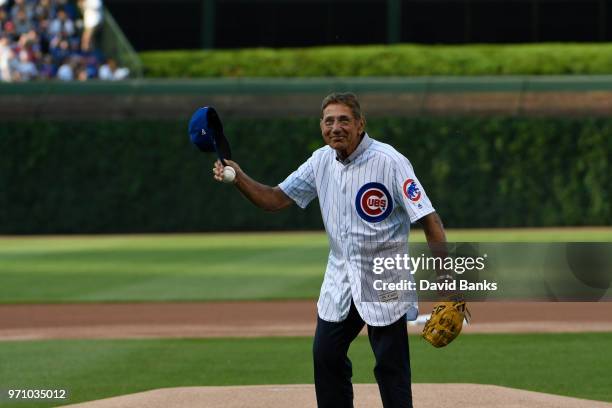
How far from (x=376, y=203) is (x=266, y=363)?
518 cm

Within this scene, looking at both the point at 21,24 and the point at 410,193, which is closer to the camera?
the point at 410,193

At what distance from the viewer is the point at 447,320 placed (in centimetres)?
610

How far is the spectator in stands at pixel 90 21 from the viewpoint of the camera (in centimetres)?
3431

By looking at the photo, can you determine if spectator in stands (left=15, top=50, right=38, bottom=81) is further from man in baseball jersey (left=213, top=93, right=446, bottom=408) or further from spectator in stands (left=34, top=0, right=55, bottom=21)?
man in baseball jersey (left=213, top=93, right=446, bottom=408)

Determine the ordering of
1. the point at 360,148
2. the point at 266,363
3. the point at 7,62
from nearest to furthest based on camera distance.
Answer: the point at 360,148 < the point at 266,363 < the point at 7,62

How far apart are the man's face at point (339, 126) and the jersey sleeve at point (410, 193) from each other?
254mm

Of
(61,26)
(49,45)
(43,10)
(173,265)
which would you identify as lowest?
(173,265)

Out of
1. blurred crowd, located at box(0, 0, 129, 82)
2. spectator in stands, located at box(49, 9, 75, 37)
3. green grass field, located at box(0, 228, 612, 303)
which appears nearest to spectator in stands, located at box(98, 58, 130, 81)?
blurred crowd, located at box(0, 0, 129, 82)

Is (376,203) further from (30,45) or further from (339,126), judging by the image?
Answer: (30,45)

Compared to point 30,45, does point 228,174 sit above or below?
below

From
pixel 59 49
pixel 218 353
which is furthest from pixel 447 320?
pixel 59 49

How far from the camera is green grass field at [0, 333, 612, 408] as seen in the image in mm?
9898

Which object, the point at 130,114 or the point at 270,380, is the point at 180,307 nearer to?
the point at 270,380

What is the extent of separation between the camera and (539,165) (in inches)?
1199
